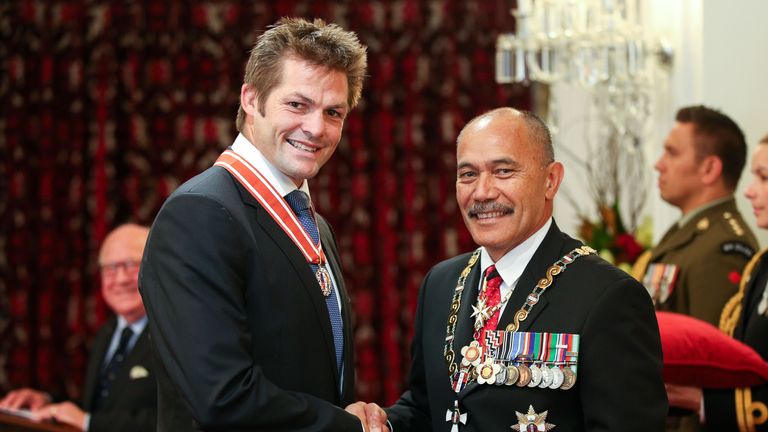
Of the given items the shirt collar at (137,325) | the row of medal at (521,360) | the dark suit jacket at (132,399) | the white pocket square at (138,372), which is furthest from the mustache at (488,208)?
the shirt collar at (137,325)

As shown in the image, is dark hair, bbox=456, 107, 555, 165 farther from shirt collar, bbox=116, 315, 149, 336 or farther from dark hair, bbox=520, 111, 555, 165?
shirt collar, bbox=116, 315, 149, 336

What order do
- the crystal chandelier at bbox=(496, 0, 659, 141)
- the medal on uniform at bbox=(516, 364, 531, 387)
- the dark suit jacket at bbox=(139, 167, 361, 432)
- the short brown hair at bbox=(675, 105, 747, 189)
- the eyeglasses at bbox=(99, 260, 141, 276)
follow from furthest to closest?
the crystal chandelier at bbox=(496, 0, 659, 141) < the eyeglasses at bbox=(99, 260, 141, 276) < the short brown hair at bbox=(675, 105, 747, 189) < the medal on uniform at bbox=(516, 364, 531, 387) < the dark suit jacket at bbox=(139, 167, 361, 432)

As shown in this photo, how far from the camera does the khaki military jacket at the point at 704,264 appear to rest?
3824mm

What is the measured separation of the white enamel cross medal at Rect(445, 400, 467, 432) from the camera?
2381 millimetres

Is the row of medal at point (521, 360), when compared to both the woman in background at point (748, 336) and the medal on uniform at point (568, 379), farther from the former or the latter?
the woman in background at point (748, 336)

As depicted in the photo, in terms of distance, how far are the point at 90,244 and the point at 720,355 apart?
4.12 metres

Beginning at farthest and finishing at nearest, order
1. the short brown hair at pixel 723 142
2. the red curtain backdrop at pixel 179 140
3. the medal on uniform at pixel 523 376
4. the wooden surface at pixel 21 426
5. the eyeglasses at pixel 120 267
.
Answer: the red curtain backdrop at pixel 179 140 < the eyeglasses at pixel 120 267 < the short brown hair at pixel 723 142 < the wooden surface at pixel 21 426 < the medal on uniform at pixel 523 376

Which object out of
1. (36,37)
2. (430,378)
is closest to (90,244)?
(36,37)

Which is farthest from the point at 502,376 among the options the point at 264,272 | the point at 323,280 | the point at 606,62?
the point at 606,62

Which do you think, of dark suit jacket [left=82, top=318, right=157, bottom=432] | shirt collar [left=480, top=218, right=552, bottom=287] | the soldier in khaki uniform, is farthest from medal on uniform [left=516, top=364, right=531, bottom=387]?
dark suit jacket [left=82, top=318, right=157, bottom=432]

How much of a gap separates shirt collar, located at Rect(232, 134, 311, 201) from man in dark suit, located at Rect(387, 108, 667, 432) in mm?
397

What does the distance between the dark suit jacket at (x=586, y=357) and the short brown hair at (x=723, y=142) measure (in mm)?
1820

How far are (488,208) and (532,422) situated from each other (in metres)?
0.48

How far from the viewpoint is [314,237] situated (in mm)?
2539
